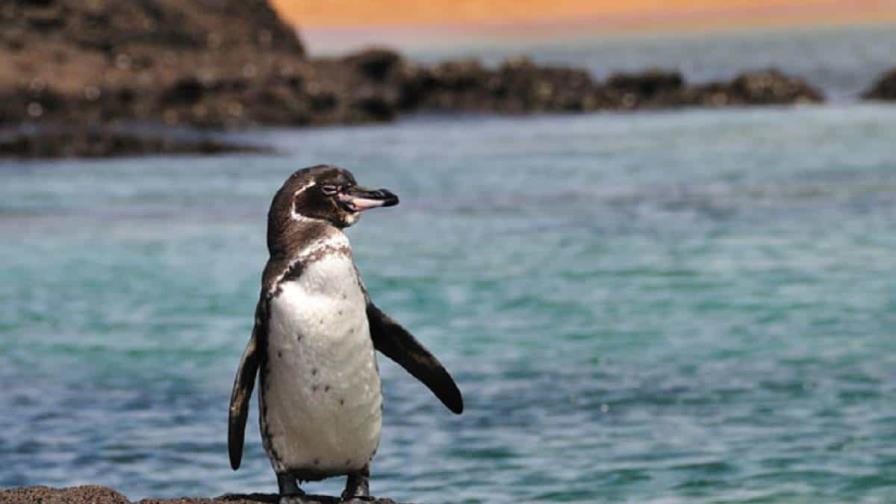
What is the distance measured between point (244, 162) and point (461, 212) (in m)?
11.7

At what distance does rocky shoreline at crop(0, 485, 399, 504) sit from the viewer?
22.3 feet

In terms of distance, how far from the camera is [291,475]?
6.92 metres

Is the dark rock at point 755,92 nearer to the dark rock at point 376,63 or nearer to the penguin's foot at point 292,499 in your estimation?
the dark rock at point 376,63

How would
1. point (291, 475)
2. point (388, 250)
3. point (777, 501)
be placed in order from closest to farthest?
point (291, 475) → point (777, 501) → point (388, 250)

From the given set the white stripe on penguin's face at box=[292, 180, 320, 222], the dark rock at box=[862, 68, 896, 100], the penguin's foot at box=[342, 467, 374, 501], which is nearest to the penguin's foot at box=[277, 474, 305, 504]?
the penguin's foot at box=[342, 467, 374, 501]

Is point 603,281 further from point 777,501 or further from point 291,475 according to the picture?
point 291,475

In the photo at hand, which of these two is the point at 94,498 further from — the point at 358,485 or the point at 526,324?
the point at 526,324

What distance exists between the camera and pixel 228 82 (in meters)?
52.8

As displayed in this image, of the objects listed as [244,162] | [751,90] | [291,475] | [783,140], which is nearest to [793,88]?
[751,90]

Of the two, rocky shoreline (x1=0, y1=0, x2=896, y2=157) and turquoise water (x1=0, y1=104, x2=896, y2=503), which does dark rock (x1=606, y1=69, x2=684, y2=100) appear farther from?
turquoise water (x1=0, y1=104, x2=896, y2=503)

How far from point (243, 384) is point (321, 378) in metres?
0.38

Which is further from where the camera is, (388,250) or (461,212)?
(461,212)

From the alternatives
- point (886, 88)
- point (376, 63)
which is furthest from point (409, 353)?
point (376, 63)

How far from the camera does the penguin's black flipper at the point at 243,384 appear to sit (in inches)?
265
